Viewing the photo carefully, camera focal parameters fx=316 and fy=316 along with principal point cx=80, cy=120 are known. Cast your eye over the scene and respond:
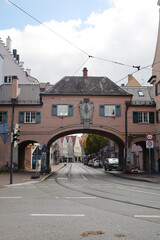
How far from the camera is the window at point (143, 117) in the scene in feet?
118

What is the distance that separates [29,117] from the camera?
3622 cm

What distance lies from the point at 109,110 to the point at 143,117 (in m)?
4.00

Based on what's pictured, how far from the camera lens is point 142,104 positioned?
36188mm

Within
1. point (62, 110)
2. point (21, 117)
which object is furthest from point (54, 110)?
point (21, 117)

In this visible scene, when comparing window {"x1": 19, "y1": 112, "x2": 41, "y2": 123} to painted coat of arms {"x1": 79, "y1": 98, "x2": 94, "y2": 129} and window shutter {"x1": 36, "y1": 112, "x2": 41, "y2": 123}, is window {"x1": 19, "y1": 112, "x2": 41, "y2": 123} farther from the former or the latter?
painted coat of arms {"x1": 79, "y1": 98, "x2": 94, "y2": 129}

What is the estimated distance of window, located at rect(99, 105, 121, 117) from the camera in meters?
36.2

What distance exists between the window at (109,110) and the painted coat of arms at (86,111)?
46.3 inches

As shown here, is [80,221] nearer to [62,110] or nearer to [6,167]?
[62,110]

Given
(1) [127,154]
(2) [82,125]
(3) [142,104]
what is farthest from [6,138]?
(3) [142,104]

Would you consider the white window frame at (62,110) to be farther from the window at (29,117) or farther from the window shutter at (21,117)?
the window shutter at (21,117)

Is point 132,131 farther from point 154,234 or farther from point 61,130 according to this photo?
point 154,234

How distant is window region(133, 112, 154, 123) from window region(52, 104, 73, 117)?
736 cm

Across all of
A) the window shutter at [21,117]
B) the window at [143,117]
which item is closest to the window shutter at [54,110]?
the window shutter at [21,117]

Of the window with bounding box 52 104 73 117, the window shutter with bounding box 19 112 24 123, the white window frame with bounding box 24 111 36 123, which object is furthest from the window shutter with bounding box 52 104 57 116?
the window shutter with bounding box 19 112 24 123
